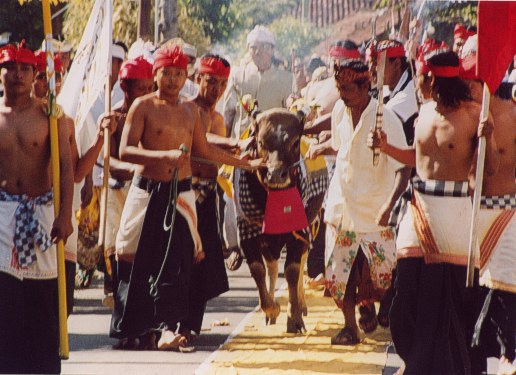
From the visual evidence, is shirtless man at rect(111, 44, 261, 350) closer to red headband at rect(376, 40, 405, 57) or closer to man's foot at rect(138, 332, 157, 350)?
man's foot at rect(138, 332, 157, 350)

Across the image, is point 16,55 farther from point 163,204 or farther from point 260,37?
point 260,37

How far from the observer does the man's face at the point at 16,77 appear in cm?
856

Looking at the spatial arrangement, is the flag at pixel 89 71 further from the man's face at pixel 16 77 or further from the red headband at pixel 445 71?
the red headband at pixel 445 71

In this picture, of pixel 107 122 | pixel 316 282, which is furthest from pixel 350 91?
pixel 316 282

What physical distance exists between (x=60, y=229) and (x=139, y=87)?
3148 millimetres

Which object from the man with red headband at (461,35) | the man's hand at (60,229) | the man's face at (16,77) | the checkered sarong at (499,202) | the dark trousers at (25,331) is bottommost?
the dark trousers at (25,331)

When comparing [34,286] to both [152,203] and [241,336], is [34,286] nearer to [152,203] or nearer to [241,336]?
[152,203]

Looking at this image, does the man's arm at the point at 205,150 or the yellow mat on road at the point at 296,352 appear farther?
the man's arm at the point at 205,150

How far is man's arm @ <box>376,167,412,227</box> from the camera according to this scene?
9.93 meters

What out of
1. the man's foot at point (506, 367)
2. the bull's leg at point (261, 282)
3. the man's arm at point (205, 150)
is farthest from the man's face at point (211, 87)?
the man's foot at point (506, 367)

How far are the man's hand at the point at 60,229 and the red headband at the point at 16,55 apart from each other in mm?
940

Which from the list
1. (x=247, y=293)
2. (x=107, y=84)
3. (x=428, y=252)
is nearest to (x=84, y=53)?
(x=107, y=84)

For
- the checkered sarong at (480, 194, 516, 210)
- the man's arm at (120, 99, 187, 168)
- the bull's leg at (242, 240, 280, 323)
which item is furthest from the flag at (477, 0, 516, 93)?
the bull's leg at (242, 240, 280, 323)

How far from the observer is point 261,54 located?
42.7ft
